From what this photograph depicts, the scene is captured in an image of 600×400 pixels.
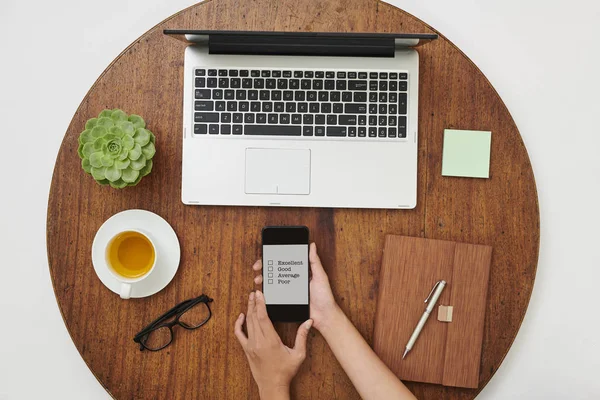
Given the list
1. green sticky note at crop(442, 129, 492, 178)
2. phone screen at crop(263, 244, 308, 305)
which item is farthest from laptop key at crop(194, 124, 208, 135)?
green sticky note at crop(442, 129, 492, 178)

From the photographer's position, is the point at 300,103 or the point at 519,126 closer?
the point at 300,103

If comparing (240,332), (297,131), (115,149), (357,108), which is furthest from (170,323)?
(357,108)

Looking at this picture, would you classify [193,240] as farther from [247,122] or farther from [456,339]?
[456,339]

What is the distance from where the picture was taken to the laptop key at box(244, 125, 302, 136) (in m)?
0.85

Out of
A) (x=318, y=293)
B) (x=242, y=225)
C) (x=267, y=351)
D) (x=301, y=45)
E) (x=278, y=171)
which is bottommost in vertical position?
(x=267, y=351)

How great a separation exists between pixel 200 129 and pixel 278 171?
0.57 ft

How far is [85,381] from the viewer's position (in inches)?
40.5

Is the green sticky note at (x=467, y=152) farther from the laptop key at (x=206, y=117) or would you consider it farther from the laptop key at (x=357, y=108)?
the laptop key at (x=206, y=117)

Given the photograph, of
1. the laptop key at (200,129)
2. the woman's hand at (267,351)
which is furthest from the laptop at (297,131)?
the woman's hand at (267,351)

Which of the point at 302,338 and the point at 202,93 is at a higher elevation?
the point at 202,93

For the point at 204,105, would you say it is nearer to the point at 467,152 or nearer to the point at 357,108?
the point at 357,108

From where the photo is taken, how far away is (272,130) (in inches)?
33.4

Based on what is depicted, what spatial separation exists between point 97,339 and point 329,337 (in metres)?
0.46

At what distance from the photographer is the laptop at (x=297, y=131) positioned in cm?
85
